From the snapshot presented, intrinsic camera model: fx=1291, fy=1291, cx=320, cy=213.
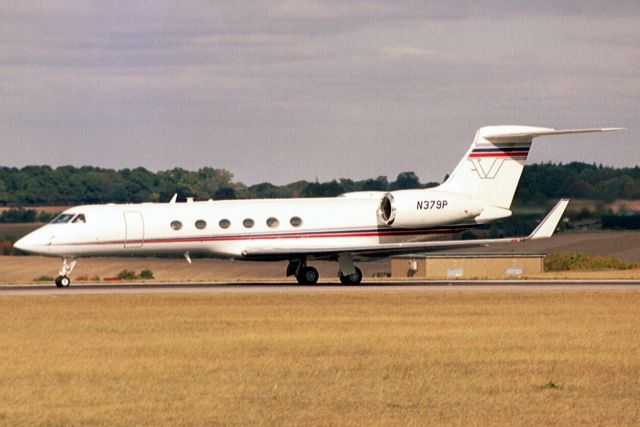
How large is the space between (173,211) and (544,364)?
2156 centimetres

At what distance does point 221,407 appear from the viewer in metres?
15.6

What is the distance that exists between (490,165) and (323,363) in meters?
23.4

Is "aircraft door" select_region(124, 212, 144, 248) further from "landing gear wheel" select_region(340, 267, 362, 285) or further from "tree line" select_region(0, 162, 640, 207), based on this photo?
"tree line" select_region(0, 162, 640, 207)

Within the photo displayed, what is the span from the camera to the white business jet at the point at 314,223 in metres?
38.9

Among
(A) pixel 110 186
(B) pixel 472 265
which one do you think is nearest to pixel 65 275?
(B) pixel 472 265

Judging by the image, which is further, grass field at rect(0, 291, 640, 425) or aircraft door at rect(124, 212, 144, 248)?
aircraft door at rect(124, 212, 144, 248)

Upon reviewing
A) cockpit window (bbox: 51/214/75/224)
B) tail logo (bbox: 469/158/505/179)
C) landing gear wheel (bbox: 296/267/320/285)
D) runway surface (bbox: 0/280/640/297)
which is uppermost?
tail logo (bbox: 469/158/505/179)

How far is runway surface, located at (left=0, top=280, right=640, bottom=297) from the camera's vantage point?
3609 cm

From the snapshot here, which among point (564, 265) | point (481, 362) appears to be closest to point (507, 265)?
point (564, 265)

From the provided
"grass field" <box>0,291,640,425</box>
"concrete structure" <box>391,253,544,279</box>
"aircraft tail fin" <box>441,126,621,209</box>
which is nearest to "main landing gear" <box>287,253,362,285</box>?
"aircraft tail fin" <box>441,126,621,209</box>

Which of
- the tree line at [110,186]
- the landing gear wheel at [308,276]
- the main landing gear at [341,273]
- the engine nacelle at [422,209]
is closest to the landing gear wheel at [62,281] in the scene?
the main landing gear at [341,273]

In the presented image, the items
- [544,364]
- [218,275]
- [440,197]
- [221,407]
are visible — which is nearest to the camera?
[221,407]

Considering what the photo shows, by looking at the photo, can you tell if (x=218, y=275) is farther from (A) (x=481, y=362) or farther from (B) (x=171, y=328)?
(A) (x=481, y=362)

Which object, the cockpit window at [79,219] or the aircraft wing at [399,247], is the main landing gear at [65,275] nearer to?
the cockpit window at [79,219]
